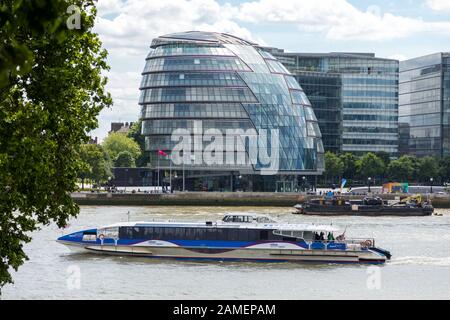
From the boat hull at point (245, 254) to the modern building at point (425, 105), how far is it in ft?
360

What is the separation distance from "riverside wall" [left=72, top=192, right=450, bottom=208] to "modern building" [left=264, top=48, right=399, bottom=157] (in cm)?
5486

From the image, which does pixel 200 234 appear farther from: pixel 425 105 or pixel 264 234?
pixel 425 105

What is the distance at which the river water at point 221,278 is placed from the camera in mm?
32219

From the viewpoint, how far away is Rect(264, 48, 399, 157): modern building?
503 ft

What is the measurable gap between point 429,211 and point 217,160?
3673 cm

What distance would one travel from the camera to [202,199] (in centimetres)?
9650

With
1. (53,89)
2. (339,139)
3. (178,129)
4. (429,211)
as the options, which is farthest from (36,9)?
(339,139)

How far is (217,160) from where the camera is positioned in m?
113

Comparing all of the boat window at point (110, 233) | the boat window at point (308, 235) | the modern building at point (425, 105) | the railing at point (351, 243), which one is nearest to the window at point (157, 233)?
the boat window at point (110, 233)

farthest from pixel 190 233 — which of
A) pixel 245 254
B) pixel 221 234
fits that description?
pixel 245 254

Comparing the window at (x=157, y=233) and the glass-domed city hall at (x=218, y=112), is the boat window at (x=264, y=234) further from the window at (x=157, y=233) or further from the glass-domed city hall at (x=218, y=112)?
the glass-domed city hall at (x=218, y=112)

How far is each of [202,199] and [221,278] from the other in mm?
59702

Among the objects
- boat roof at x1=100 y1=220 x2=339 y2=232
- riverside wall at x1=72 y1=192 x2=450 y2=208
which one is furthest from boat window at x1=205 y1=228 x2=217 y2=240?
riverside wall at x1=72 y1=192 x2=450 y2=208

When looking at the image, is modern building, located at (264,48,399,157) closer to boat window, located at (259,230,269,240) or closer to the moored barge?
the moored barge
